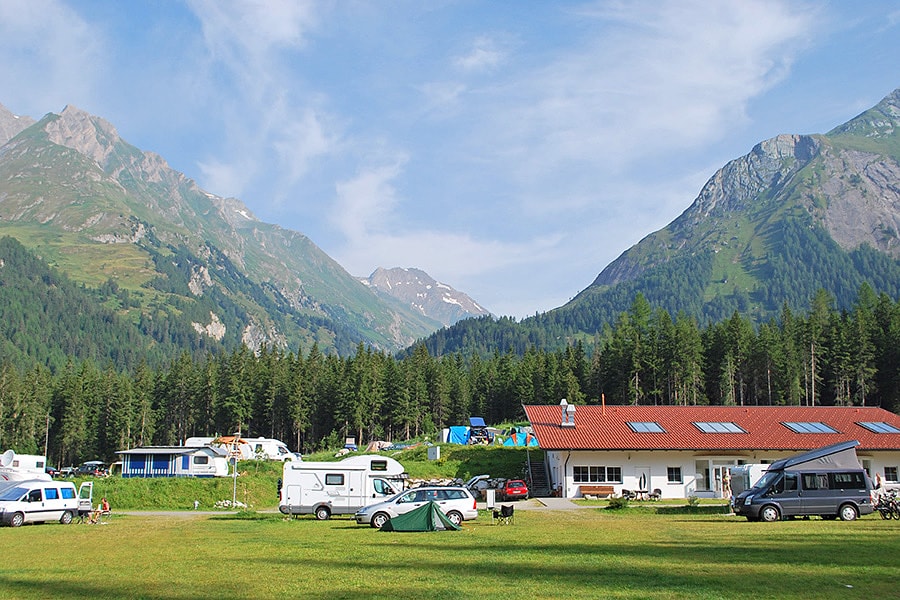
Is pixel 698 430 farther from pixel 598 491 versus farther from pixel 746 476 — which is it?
pixel 746 476

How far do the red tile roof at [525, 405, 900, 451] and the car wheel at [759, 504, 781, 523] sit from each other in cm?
1767

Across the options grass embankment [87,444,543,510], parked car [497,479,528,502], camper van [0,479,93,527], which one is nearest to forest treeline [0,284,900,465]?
grass embankment [87,444,543,510]

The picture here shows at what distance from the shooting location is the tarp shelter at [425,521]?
2275 cm

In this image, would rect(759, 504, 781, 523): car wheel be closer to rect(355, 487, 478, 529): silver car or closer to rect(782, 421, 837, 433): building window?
rect(355, 487, 478, 529): silver car

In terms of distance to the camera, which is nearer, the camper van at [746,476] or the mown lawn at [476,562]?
the mown lawn at [476,562]

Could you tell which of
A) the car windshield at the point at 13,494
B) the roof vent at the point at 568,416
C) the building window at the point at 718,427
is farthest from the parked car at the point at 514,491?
the car windshield at the point at 13,494

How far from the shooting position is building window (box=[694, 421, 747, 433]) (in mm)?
46500

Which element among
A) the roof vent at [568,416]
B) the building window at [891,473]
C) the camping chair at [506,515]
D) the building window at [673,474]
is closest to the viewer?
the camping chair at [506,515]

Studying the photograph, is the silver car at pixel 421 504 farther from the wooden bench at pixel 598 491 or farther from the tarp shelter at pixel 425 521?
the wooden bench at pixel 598 491

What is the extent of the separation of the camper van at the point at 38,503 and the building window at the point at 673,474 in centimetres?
3117

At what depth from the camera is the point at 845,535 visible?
19547mm

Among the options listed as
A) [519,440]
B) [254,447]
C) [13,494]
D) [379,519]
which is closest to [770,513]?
[379,519]

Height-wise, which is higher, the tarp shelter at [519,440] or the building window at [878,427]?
the building window at [878,427]

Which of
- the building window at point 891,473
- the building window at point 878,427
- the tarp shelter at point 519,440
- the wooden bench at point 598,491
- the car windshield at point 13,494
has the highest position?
the building window at point 878,427
